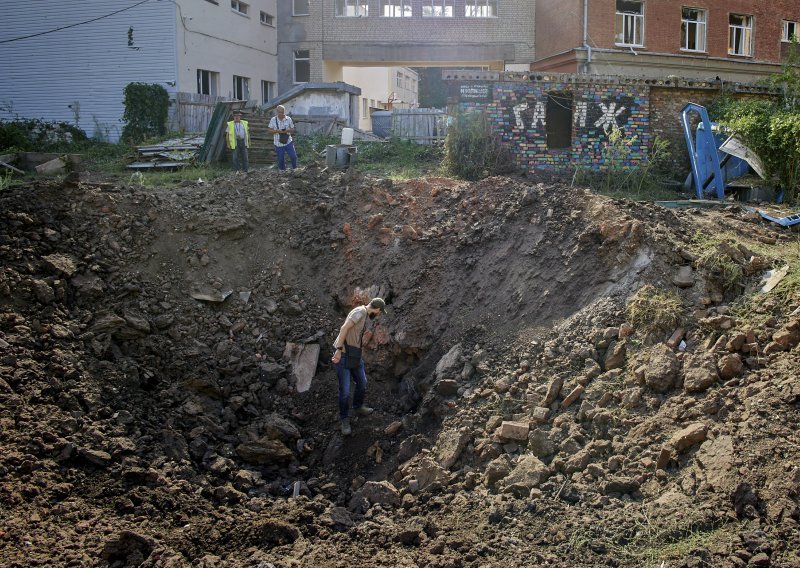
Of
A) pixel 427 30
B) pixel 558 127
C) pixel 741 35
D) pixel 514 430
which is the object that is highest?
pixel 427 30

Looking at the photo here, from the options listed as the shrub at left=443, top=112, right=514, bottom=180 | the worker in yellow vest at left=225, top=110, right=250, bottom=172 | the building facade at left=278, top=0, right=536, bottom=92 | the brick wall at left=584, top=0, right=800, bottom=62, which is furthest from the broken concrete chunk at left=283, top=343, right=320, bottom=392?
the building facade at left=278, top=0, right=536, bottom=92

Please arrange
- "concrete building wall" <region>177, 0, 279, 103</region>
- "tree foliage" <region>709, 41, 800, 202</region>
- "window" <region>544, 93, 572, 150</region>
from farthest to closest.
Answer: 1. "concrete building wall" <region>177, 0, 279, 103</region>
2. "window" <region>544, 93, 572, 150</region>
3. "tree foliage" <region>709, 41, 800, 202</region>

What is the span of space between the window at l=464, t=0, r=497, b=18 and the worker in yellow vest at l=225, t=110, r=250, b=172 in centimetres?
1599

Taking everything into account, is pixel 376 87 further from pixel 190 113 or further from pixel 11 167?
pixel 11 167

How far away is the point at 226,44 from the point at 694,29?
17121 millimetres

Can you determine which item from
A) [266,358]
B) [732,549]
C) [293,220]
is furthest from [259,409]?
[732,549]

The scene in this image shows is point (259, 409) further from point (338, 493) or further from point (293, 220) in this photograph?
point (293, 220)

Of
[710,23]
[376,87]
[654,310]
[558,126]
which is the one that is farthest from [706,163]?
[376,87]

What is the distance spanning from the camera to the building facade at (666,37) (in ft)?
79.1

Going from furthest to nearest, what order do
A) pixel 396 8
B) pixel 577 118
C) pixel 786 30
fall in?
pixel 396 8 < pixel 786 30 < pixel 577 118

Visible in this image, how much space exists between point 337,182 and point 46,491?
6798 millimetres

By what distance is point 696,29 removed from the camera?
2553cm

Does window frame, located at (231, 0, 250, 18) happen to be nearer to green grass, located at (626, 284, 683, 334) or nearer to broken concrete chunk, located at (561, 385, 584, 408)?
green grass, located at (626, 284, 683, 334)

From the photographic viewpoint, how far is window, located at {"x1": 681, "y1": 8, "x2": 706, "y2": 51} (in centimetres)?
2531
